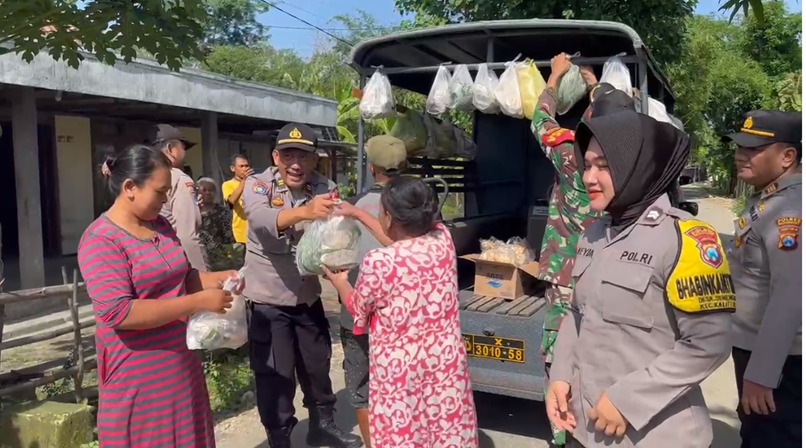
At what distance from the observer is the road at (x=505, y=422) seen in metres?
4.24

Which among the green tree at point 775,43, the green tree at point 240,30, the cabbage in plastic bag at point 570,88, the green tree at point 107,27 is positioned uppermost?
the green tree at point 240,30

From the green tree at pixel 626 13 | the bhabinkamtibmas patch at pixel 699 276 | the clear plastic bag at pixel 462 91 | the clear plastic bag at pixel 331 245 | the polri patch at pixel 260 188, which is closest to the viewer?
the bhabinkamtibmas patch at pixel 699 276

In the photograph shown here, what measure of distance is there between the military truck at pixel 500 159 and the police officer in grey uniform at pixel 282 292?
951 millimetres

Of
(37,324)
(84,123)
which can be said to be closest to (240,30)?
(84,123)

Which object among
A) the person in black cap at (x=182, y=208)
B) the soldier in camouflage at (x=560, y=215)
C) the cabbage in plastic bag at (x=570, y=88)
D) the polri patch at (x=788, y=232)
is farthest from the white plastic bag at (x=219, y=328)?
the cabbage in plastic bag at (x=570, y=88)

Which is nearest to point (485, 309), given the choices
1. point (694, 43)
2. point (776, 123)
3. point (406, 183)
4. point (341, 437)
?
point (341, 437)

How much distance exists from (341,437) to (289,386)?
1.85ft

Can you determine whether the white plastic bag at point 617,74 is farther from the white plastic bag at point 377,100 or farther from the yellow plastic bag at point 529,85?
the white plastic bag at point 377,100

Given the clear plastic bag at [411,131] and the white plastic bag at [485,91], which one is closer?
the white plastic bag at [485,91]

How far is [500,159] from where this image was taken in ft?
20.7

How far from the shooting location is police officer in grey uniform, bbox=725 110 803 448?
246cm

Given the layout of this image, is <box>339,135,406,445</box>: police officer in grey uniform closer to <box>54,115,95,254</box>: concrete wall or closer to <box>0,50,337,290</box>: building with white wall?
<box>0,50,337,290</box>: building with white wall

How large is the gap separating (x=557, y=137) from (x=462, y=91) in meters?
1.34

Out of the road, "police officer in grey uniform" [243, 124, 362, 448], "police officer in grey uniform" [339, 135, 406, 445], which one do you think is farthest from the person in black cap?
"police officer in grey uniform" [339, 135, 406, 445]
